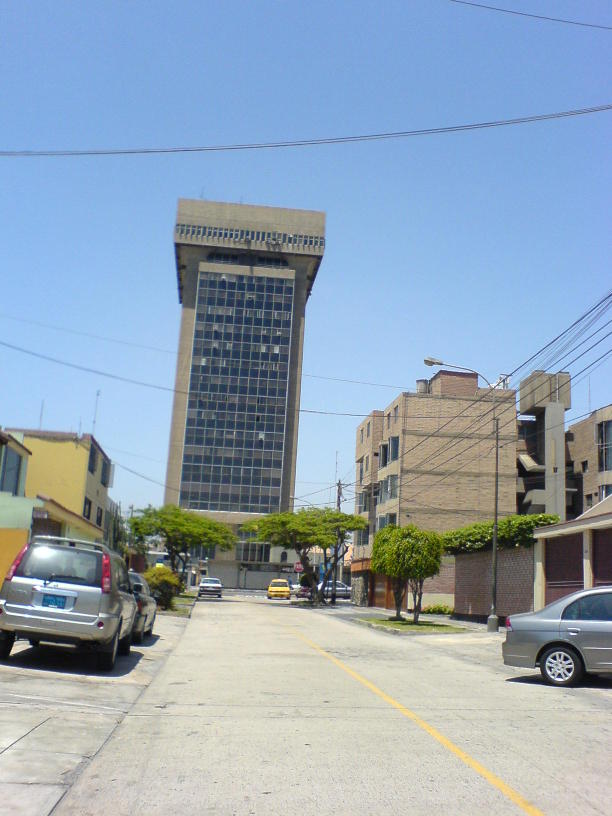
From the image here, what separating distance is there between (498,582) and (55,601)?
23.5 meters

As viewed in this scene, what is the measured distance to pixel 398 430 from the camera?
5841cm

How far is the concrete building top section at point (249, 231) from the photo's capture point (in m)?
121

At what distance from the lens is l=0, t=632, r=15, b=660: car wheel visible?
41.1 ft

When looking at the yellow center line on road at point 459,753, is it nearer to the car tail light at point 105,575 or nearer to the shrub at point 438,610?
the car tail light at point 105,575

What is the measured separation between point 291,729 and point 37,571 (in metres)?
5.46

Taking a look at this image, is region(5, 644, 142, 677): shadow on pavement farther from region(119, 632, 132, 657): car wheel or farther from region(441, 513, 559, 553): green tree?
region(441, 513, 559, 553): green tree

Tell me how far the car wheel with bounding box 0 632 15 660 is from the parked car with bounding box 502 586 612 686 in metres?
7.62

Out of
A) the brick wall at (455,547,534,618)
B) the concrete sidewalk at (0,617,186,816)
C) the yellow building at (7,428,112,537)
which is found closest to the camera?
the concrete sidewalk at (0,617,186,816)

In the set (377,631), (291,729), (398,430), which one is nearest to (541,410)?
(398,430)

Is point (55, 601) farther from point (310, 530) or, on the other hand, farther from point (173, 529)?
point (310, 530)

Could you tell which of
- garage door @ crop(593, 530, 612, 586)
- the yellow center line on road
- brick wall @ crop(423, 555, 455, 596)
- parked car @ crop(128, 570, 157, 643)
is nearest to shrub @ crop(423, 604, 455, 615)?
brick wall @ crop(423, 555, 455, 596)

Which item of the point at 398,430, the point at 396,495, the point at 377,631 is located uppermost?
the point at 398,430

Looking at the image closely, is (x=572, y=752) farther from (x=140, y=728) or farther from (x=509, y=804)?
(x=140, y=728)

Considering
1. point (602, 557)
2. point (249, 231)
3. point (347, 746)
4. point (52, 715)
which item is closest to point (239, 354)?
point (249, 231)
